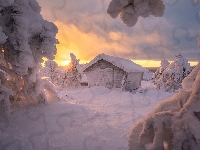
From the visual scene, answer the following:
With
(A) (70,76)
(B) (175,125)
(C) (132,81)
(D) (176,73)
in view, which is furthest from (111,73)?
(B) (175,125)

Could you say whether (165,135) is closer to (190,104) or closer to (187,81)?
(190,104)

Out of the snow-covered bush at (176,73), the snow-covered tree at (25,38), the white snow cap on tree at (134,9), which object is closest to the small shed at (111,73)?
the snow-covered bush at (176,73)

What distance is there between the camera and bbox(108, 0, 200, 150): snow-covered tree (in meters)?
1.99

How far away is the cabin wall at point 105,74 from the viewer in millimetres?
19328

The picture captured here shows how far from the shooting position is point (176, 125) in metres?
2.10

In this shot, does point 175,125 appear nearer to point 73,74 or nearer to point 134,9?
point 134,9

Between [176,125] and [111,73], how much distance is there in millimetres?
17526

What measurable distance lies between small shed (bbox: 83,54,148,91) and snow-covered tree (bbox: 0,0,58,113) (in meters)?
13.5

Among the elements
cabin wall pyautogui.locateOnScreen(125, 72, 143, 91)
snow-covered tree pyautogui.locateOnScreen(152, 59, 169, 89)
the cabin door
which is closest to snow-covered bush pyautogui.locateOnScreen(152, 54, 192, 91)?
snow-covered tree pyautogui.locateOnScreen(152, 59, 169, 89)

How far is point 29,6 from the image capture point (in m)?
Answer: 5.74

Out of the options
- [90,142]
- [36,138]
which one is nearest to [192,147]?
[90,142]

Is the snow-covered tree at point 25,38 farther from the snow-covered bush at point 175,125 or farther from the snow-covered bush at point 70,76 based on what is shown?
the snow-covered bush at point 70,76

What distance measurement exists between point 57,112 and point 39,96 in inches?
40.5

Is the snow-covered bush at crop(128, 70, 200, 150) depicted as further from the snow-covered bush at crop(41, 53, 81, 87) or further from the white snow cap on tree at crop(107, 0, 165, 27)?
the snow-covered bush at crop(41, 53, 81, 87)
